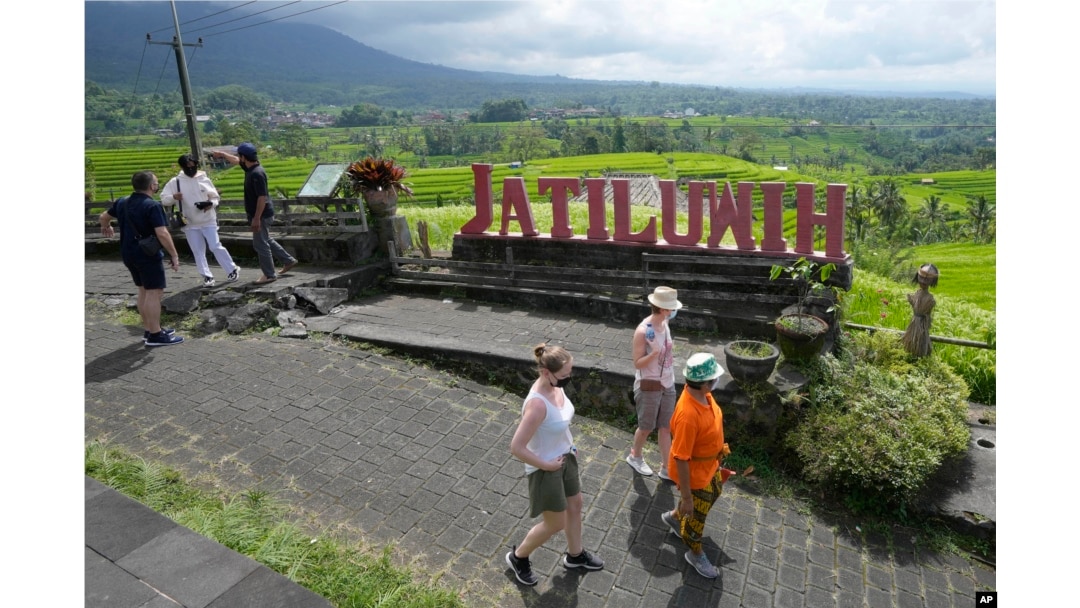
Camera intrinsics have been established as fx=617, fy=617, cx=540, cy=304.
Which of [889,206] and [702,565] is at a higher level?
[889,206]

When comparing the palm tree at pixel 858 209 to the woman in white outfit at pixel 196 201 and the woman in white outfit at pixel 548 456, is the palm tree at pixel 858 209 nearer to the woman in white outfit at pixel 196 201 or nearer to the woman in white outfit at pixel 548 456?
the woman in white outfit at pixel 196 201

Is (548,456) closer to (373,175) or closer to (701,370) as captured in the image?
(701,370)

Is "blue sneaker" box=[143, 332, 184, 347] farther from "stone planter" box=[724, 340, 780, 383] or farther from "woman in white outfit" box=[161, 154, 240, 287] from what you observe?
"stone planter" box=[724, 340, 780, 383]

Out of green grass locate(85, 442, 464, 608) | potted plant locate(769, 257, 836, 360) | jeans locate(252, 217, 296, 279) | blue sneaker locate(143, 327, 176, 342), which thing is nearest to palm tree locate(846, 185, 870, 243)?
potted plant locate(769, 257, 836, 360)

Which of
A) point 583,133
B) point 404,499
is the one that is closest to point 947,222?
point 583,133

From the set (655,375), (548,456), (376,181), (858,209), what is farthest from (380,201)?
(858,209)

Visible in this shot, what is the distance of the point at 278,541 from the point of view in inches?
165

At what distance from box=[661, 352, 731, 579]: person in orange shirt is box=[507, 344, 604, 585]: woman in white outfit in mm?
737

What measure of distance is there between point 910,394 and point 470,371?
4615 mm

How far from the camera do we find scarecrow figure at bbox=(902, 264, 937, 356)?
6512 millimetres

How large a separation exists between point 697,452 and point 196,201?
7.18m

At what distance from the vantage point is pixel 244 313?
785 cm

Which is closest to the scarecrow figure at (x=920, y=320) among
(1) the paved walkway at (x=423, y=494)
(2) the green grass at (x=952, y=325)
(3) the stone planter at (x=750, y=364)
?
(2) the green grass at (x=952, y=325)

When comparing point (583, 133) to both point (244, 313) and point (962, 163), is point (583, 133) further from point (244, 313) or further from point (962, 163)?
point (244, 313)
